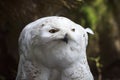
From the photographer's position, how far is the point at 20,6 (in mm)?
2869

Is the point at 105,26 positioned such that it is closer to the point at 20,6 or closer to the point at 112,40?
the point at 112,40

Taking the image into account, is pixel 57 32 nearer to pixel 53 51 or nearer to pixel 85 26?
pixel 53 51

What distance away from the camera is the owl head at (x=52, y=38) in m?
1.64

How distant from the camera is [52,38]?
1.63m

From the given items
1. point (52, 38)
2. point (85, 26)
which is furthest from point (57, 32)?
point (85, 26)

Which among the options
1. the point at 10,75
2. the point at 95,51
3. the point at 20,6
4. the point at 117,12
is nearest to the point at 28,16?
the point at 20,6

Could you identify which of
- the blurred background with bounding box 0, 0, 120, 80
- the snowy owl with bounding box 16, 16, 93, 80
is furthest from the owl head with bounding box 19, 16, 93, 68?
the blurred background with bounding box 0, 0, 120, 80

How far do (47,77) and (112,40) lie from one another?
8.89 ft

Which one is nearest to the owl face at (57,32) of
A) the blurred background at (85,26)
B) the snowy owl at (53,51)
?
the snowy owl at (53,51)

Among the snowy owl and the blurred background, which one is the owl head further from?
the blurred background

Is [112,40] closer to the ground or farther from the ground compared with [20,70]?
closer to the ground

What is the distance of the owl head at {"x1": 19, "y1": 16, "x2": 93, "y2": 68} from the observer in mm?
1643

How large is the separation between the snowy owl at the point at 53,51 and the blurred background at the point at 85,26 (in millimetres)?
1009

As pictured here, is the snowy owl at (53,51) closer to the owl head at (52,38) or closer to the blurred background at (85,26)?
the owl head at (52,38)
